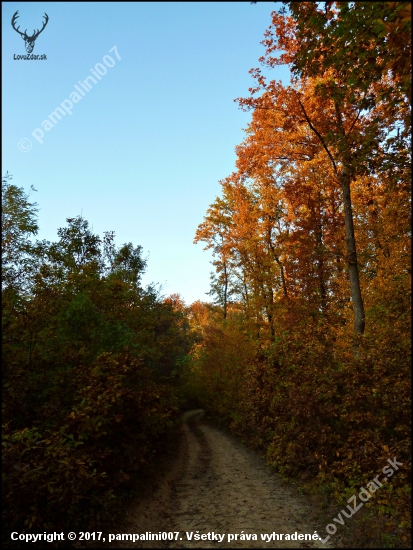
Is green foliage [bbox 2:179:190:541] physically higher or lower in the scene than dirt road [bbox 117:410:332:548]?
higher

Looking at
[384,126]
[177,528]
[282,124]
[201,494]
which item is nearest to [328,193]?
[282,124]

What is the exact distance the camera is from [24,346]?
7848 mm

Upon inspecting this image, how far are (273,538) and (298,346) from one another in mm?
4883

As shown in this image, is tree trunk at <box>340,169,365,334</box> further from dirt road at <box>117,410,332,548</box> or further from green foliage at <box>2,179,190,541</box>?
green foliage at <box>2,179,190,541</box>

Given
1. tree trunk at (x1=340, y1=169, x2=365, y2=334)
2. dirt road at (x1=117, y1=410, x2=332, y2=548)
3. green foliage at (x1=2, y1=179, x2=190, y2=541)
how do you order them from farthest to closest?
tree trunk at (x1=340, y1=169, x2=365, y2=334), dirt road at (x1=117, y1=410, x2=332, y2=548), green foliage at (x1=2, y1=179, x2=190, y2=541)

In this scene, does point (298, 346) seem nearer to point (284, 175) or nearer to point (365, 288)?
point (365, 288)

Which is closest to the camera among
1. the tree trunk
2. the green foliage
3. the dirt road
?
the green foliage

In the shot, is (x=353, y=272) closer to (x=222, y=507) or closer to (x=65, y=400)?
(x=222, y=507)

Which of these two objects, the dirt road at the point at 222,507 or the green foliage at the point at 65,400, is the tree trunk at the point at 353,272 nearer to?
the dirt road at the point at 222,507

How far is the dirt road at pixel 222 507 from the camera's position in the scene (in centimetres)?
594

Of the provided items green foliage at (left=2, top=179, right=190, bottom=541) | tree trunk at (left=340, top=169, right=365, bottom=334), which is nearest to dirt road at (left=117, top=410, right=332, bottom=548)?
green foliage at (left=2, top=179, right=190, bottom=541)

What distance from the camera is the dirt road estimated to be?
594 cm

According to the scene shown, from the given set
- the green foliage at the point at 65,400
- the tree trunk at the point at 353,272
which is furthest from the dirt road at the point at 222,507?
the tree trunk at the point at 353,272

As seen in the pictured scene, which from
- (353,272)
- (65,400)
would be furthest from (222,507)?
(353,272)
